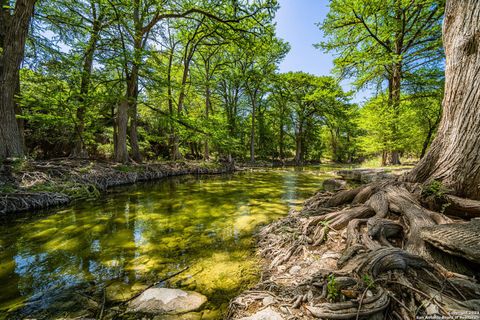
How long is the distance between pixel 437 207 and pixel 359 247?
1500mm

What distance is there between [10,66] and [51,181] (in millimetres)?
3728

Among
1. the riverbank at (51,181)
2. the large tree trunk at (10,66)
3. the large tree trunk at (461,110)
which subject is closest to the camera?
the large tree trunk at (461,110)

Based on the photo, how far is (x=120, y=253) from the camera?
10.1ft

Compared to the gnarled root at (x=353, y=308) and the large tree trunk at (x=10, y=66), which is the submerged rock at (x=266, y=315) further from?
the large tree trunk at (x=10, y=66)

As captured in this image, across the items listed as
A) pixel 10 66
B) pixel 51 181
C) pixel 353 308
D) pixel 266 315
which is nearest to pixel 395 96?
pixel 353 308

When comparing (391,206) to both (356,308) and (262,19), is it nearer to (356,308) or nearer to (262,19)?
(356,308)

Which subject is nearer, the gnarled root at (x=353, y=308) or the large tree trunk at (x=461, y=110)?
the gnarled root at (x=353, y=308)

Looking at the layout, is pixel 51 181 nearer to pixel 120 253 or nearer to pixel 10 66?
pixel 10 66

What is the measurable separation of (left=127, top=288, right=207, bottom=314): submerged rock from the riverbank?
17.5 ft

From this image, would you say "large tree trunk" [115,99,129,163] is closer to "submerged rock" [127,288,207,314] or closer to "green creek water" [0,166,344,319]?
"green creek water" [0,166,344,319]

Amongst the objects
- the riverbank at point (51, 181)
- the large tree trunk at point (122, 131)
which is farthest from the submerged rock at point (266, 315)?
the large tree trunk at point (122, 131)

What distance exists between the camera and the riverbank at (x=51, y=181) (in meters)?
5.04

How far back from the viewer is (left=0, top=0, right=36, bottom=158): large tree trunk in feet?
19.6

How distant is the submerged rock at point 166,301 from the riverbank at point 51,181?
17.5 ft
